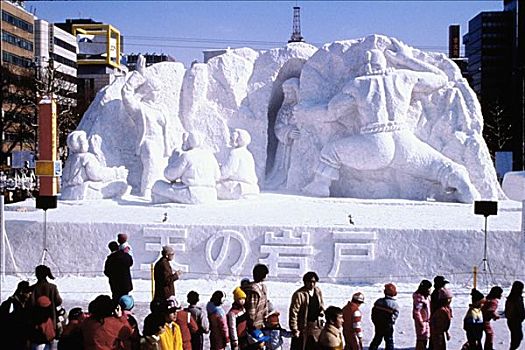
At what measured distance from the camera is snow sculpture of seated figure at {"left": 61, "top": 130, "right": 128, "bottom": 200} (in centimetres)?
1169

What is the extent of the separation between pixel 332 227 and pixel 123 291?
3.33 meters

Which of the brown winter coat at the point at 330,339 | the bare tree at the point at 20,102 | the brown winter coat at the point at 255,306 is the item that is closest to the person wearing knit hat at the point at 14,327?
the brown winter coat at the point at 255,306

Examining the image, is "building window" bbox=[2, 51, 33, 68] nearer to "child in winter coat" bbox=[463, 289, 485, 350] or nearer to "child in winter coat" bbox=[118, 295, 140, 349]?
"child in winter coat" bbox=[118, 295, 140, 349]

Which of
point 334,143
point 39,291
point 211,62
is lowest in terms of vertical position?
point 39,291

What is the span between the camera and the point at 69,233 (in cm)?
973

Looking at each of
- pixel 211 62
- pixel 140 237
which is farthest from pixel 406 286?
pixel 211 62

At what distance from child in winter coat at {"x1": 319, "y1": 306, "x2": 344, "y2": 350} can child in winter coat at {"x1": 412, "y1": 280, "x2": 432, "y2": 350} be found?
5.52ft

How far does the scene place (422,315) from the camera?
6121mm

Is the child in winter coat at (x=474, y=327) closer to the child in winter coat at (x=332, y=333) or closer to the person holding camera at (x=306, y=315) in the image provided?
the person holding camera at (x=306, y=315)

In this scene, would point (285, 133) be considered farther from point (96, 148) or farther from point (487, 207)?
point (487, 207)

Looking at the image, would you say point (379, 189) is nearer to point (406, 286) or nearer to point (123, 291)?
point (406, 286)

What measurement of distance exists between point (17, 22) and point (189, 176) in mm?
32029

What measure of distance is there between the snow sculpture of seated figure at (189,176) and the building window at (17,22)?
95.4 feet

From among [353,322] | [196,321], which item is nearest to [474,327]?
[353,322]
